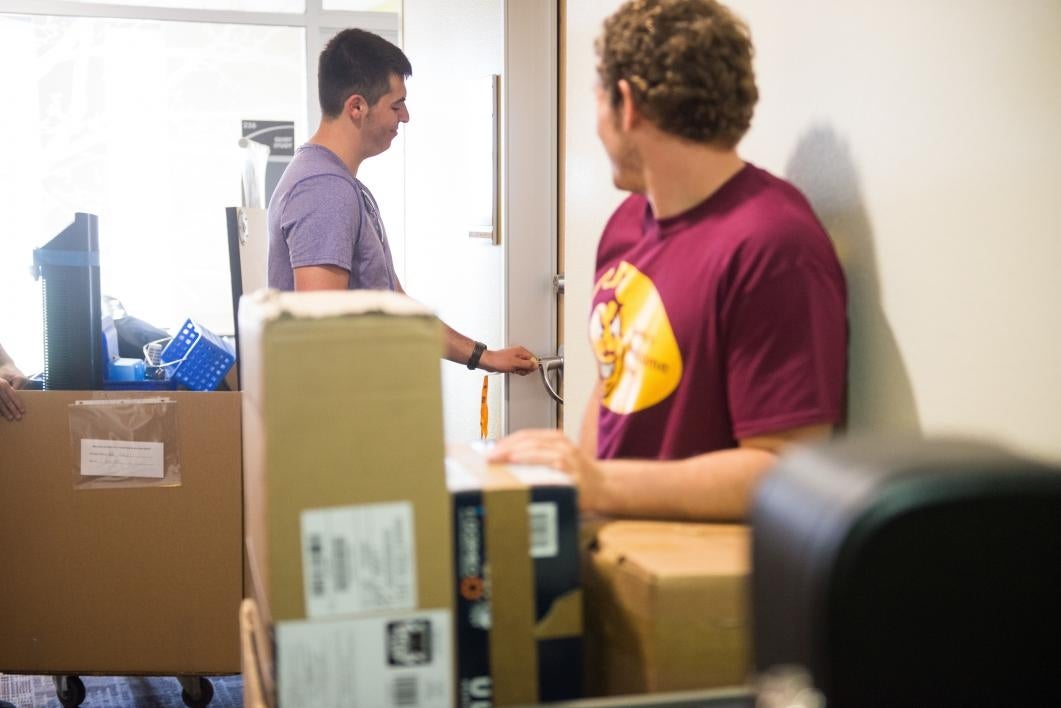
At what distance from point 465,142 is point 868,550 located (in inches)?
112

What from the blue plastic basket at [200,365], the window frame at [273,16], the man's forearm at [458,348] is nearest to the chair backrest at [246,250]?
the blue plastic basket at [200,365]

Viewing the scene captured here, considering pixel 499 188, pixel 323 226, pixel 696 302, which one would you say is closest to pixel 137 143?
pixel 499 188

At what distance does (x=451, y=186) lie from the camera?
342 centimetres

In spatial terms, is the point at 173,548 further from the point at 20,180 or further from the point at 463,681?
the point at 20,180

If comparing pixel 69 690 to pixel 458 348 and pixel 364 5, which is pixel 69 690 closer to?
pixel 458 348

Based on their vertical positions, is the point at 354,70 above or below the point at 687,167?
above

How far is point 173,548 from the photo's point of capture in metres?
2.60

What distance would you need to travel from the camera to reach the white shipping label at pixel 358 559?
0.81 metres

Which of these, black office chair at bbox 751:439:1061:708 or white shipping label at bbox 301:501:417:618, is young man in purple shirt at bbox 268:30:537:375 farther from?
black office chair at bbox 751:439:1061:708

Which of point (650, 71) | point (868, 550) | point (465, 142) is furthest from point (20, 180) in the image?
point (868, 550)

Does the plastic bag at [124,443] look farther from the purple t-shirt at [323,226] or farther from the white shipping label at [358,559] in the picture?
the white shipping label at [358,559]

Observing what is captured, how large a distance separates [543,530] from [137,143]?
438 centimetres

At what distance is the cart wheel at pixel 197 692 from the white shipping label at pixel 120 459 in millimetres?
566

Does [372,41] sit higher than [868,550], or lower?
higher
